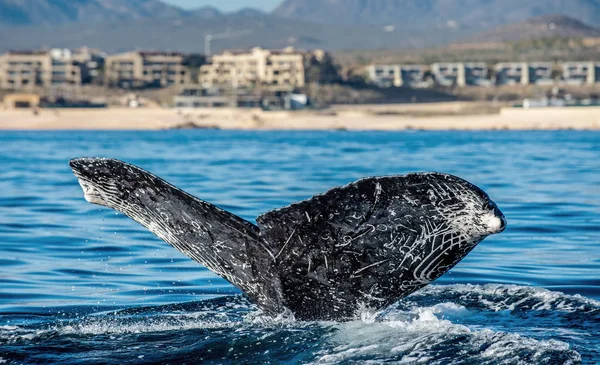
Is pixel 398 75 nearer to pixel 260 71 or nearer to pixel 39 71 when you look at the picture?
pixel 260 71

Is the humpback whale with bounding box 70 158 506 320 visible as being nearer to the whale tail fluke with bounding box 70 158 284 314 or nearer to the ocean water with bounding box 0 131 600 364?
the whale tail fluke with bounding box 70 158 284 314

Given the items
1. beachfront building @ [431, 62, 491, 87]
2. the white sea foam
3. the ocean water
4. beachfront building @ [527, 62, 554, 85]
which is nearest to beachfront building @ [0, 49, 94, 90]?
beachfront building @ [431, 62, 491, 87]

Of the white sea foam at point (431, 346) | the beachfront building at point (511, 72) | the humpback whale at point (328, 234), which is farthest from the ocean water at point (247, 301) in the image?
the beachfront building at point (511, 72)

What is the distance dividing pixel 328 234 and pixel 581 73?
16665 cm

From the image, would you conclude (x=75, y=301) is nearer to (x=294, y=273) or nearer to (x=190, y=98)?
(x=294, y=273)

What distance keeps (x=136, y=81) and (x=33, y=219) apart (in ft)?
459

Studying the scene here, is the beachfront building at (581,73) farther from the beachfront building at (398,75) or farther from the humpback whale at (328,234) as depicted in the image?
the humpback whale at (328,234)

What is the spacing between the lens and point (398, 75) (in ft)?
558

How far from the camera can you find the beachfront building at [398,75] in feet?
556

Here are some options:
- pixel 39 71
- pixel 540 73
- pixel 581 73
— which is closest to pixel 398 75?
pixel 540 73

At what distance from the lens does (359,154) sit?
4234 cm

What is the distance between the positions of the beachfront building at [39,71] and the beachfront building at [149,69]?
4.57m

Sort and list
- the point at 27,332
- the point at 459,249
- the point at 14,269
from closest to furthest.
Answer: the point at 459,249 → the point at 27,332 → the point at 14,269

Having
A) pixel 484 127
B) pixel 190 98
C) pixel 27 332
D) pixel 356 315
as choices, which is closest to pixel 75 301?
pixel 27 332
